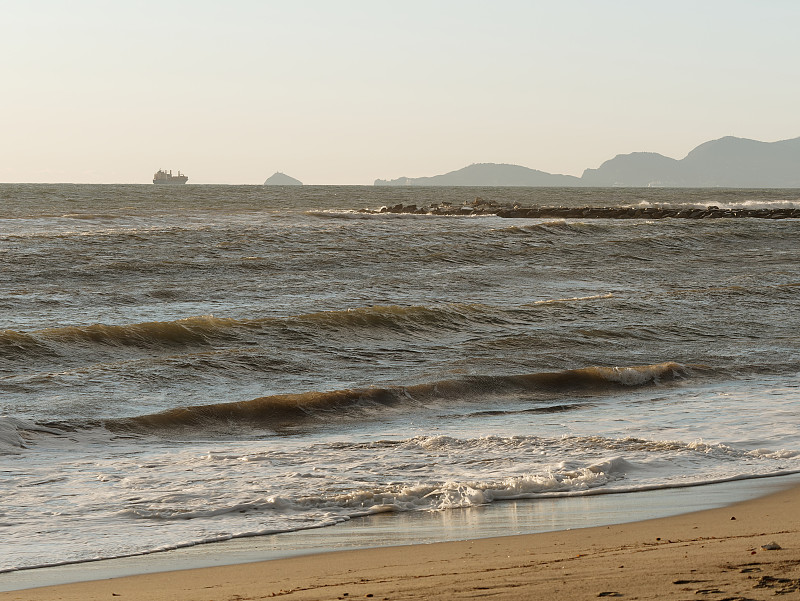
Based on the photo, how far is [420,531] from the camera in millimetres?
5641

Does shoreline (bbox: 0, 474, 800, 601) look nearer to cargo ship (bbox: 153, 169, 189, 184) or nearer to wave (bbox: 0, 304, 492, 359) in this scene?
wave (bbox: 0, 304, 492, 359)

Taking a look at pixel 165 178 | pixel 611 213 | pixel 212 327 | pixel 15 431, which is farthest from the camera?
pixel 165 178

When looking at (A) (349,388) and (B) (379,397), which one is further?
(A) (349,388)

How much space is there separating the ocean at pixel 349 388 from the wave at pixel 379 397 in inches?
1.3

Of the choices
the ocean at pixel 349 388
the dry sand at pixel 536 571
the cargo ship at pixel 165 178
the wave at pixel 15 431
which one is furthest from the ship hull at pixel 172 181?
the dry sand at pixel 536 571

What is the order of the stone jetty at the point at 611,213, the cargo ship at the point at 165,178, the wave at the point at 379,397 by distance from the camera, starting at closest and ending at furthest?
the wave at the point at 379,397 → the stone jetty at the point at 611,213 → the cargo ship at the point at 165,178

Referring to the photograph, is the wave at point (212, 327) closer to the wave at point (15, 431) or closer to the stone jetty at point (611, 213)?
the wave at point (15, 431)

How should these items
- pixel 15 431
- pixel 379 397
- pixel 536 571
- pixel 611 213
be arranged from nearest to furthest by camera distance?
pixel 536 571
pixel 15 431
pixel 379 397
pixel 611 213

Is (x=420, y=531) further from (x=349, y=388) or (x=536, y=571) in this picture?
(x=349, y=388)

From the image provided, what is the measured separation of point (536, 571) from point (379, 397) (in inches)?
234

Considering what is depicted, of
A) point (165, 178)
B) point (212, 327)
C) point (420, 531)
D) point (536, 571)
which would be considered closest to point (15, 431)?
point (420, 531)

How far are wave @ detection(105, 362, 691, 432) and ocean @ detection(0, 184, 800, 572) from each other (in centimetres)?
3

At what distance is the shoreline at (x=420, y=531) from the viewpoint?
4852 mm

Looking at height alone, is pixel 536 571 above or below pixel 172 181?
below
